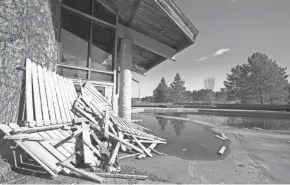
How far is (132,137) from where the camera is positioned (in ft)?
15.3

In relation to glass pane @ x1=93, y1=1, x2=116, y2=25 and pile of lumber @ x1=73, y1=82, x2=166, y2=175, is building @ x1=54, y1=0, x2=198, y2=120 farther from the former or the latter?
pile of lumber @ x1=73, y1=82, x2=166, y2=175

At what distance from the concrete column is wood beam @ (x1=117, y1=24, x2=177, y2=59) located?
0.39 meters

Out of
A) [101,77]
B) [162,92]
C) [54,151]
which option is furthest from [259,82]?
[54,151]

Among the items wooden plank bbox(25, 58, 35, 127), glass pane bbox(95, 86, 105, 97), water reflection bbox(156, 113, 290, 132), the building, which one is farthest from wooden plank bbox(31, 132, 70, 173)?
water reflection bbox(156, 113, 290, 132)

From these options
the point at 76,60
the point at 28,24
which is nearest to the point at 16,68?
the point at 28,24

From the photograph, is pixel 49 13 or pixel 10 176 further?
pixel 49 13

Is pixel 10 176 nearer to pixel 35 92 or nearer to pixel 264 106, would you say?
pixel 35 92

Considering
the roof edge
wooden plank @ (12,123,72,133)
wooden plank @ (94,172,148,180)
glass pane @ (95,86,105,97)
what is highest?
the roof edge

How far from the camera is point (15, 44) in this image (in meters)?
2.94

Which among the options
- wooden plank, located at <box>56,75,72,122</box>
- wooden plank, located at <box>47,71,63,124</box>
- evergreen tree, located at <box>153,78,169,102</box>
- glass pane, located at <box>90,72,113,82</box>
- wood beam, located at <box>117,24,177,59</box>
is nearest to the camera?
wooden plank, located at <box>47,71,63,124</box>

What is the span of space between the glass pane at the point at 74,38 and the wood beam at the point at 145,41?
185cm

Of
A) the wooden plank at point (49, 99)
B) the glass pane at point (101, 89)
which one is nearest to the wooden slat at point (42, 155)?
the wooden plank at point (49, 99)

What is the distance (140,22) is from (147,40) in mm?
1276

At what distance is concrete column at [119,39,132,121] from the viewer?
720cm
